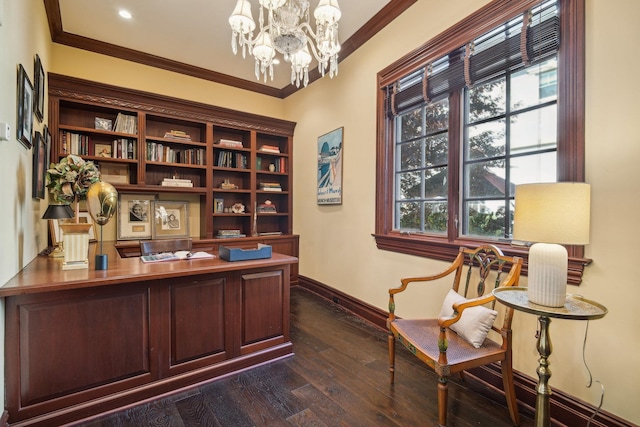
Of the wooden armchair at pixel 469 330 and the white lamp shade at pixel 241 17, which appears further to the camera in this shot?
the white lamp shade at pixel 241 17

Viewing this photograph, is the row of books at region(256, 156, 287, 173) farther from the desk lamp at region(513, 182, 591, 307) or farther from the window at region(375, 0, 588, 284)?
the desk lamp at region(513, 182, 591, 307)

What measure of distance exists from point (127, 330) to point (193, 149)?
276 centimetres

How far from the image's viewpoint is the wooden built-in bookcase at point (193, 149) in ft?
10.8

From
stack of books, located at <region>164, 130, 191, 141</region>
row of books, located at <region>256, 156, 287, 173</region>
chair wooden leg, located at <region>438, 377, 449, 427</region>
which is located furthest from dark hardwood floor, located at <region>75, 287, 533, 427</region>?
stack of books, located at <region>164, 130, 191, 141</region>

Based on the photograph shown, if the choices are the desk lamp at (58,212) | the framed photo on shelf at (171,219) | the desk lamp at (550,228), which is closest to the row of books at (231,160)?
the framed photo on shelf at (171,219)

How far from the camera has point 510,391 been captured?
1.67 m

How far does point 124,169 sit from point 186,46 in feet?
5.52

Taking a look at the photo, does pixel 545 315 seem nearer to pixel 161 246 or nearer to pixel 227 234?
pixel 161 246

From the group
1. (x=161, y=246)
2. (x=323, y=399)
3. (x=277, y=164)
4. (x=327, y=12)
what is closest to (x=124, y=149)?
(x=161, y=246)

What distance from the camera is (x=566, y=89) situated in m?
1.65

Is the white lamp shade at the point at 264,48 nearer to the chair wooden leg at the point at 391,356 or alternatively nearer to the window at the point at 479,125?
the window at the point at 479,125

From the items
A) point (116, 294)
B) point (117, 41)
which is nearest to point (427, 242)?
point (116, 294)

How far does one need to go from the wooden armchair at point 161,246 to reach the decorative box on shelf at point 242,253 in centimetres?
73

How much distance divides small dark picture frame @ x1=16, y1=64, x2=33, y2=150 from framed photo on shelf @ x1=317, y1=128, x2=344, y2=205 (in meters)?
2.69
